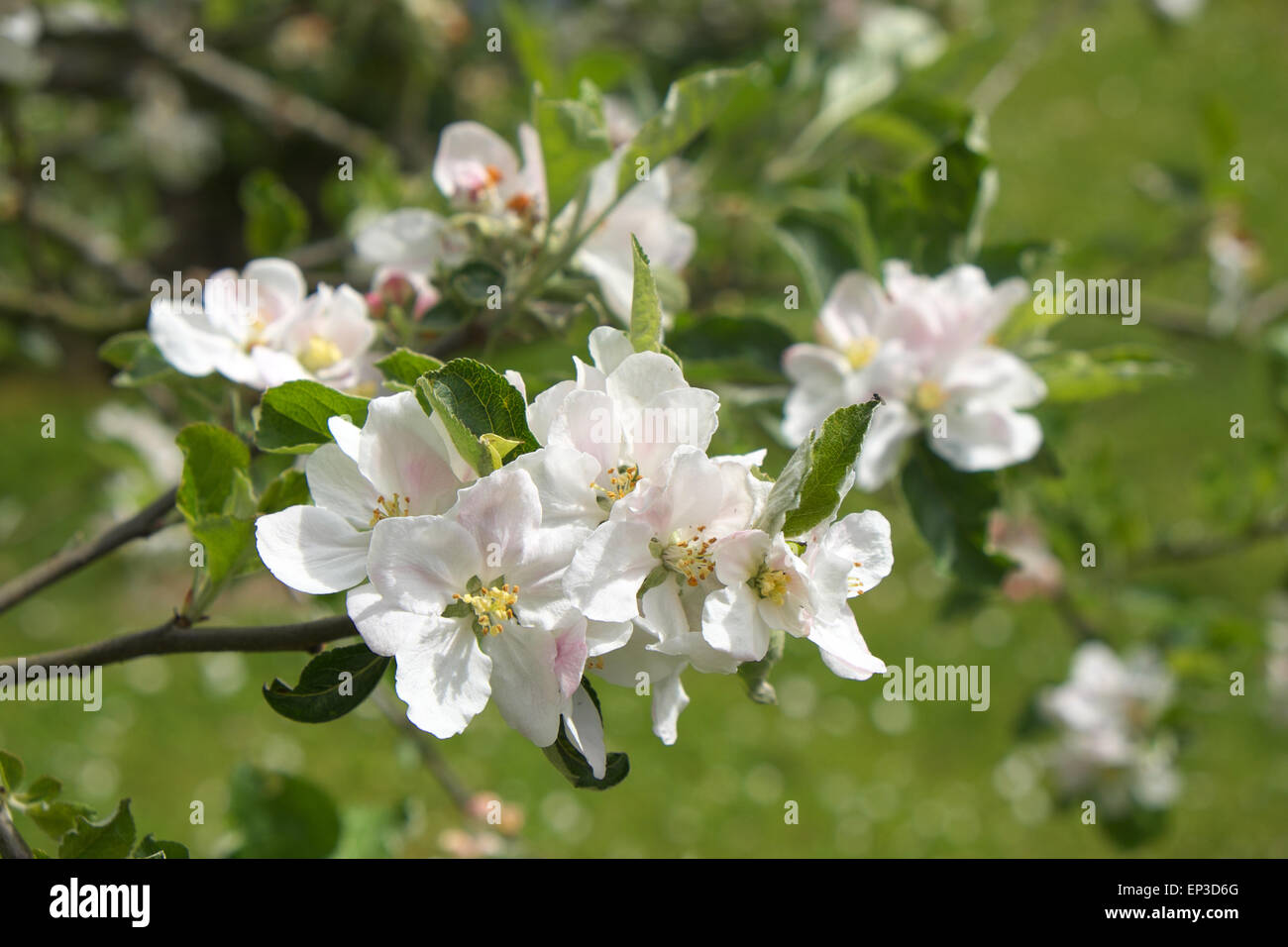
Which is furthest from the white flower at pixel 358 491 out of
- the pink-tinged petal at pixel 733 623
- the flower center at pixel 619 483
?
the pink-tinged petal at pixel 733 623

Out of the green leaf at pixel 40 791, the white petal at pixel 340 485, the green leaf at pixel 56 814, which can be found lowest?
the green leaf at pixel 56 814

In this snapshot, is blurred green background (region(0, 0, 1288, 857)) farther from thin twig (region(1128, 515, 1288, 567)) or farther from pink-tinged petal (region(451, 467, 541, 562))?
pink-tinged petal (region(451, 467, 541, 562))

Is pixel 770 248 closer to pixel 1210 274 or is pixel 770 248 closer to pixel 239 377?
pixel 1210 274

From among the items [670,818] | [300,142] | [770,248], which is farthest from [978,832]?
[300,142]

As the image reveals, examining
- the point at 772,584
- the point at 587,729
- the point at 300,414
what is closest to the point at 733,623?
the point at 772,584

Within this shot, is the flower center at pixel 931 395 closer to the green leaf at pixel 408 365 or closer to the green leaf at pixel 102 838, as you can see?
the green leaf at pixel 408 365

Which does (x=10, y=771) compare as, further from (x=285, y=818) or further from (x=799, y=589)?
(x=799, y=589)
